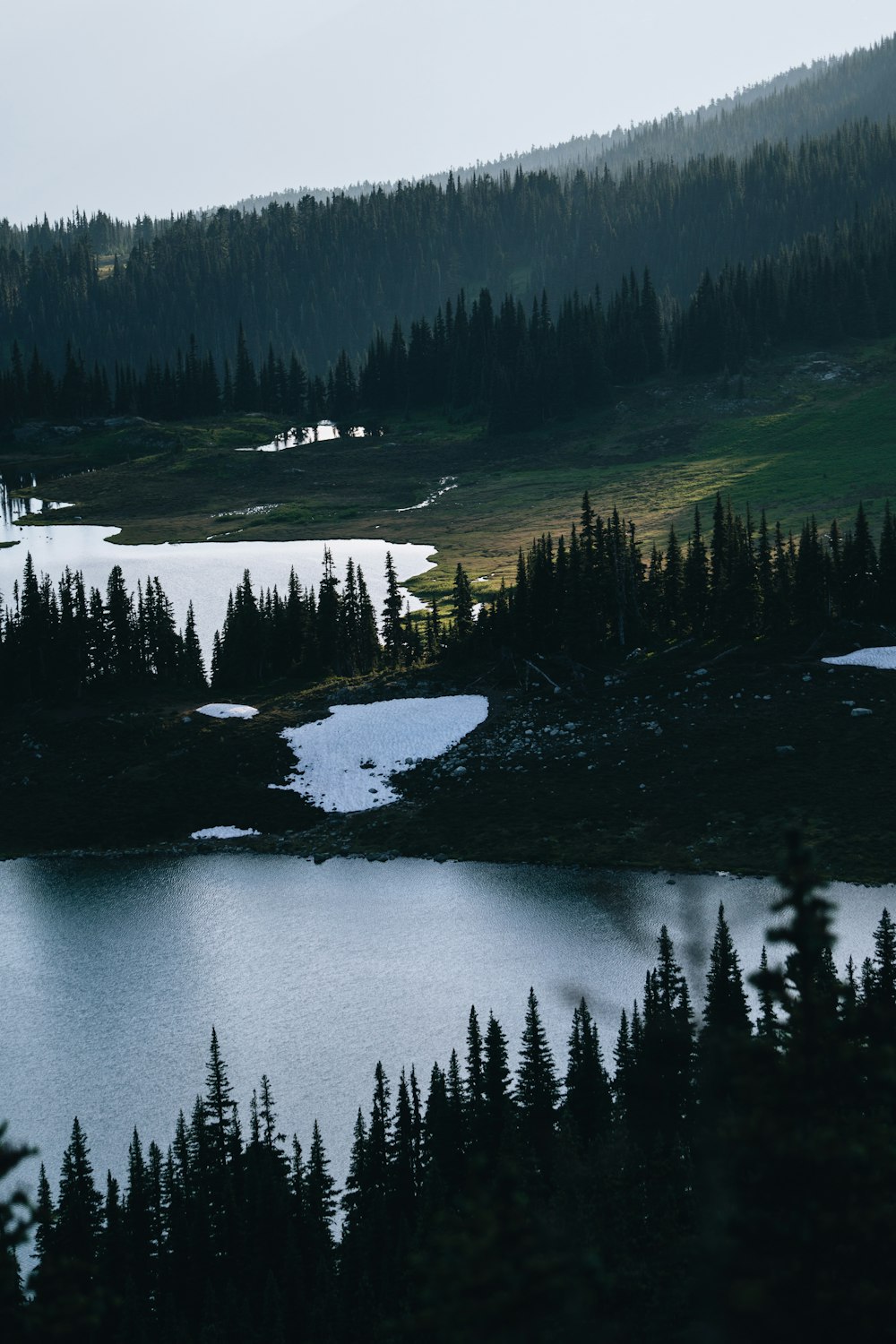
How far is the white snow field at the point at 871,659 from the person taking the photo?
8438cm

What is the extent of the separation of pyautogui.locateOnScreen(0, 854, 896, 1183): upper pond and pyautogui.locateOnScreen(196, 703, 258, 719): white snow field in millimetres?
18238

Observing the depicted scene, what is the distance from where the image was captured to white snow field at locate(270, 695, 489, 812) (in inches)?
3206

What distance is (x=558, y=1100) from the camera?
1688 inches

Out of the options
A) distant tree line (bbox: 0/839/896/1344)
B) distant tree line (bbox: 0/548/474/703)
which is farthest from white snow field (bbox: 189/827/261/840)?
distant tree line (bbox: 0/839/896/1344)

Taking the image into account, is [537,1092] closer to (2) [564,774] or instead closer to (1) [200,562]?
(2) [564,774]

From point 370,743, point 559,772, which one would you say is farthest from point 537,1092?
point 370,743

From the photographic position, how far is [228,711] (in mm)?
93000

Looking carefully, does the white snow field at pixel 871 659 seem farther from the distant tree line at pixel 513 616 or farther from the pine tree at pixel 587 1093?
the pine tree at pixel 587 1093

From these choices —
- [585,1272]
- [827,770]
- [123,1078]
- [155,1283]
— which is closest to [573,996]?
[123,1078]

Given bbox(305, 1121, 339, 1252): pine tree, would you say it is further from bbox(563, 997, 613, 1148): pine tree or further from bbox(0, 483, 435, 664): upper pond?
bbox(0, 483, 435, 664): upper pond

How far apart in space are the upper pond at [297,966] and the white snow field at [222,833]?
94.6 inches

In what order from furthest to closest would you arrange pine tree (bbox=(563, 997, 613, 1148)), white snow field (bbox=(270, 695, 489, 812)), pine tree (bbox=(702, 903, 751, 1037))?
white snow field (bbox=(270, 695, 489, 812)) → pine tree (bbox=(702, 903, 751, 1037)) → pine tree (bbox=(563, 997, 613, 1148))

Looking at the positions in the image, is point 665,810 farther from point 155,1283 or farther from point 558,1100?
point 155,1283

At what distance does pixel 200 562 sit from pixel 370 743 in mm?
85854
